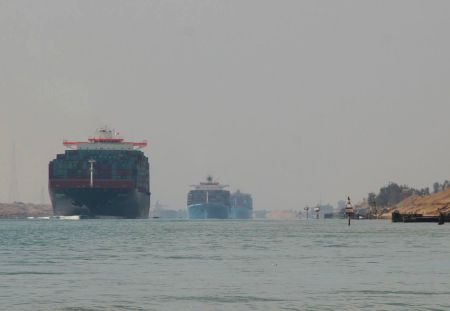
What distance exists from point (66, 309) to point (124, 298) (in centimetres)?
422

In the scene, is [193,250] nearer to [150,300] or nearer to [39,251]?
[39,251]

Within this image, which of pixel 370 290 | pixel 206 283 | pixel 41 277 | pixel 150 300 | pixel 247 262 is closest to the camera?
pixel 150 300

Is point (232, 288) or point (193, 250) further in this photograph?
point (193, 250)

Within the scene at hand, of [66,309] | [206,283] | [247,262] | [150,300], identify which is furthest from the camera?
[247,262]

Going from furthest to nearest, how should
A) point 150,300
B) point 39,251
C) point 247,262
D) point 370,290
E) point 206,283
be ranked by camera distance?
point 39,251 → point 247,262 → point 206,283 → point 370,290 → point 150,300

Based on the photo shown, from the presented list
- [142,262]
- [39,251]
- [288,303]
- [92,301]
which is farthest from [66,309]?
[39,251]

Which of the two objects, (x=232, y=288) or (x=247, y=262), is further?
(x=247, y=262)

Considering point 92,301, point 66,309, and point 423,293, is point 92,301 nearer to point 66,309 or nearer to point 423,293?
point 66,309

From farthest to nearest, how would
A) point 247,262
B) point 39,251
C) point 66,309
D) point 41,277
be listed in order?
point 39,251
point 247,262
point 41,277
point 66,309

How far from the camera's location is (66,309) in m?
42.9

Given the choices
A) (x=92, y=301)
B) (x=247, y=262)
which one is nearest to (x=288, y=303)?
(x=92, y=301)

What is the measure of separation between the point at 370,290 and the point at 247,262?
2093 centimetres

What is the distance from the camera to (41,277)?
187 ft

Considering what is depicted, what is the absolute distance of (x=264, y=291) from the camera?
162 feet
